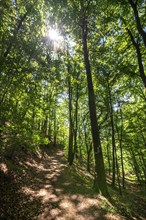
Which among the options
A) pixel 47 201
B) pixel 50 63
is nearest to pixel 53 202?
pixel 47 201

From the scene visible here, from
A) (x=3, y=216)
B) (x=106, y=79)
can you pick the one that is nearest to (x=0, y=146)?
(x=3, y=216)

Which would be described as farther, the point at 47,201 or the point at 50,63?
the point at 47,201

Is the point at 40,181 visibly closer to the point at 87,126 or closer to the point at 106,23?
the point at 106,23

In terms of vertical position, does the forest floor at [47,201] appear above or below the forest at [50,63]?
below

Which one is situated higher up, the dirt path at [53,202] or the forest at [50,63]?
the forest at [50,63]

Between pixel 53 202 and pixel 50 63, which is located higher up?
pixel 50 63

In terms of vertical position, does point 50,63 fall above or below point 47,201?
above

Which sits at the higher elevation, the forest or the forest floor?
the forest

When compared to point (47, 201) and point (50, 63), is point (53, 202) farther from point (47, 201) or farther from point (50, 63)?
point (50, 63)

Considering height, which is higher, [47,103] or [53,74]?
[53,74]

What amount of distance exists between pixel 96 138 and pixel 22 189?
16.3 feet

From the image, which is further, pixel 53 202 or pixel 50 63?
pixel 53 202

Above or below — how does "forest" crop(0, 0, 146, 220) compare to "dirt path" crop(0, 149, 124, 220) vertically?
above

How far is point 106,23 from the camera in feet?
30.6
